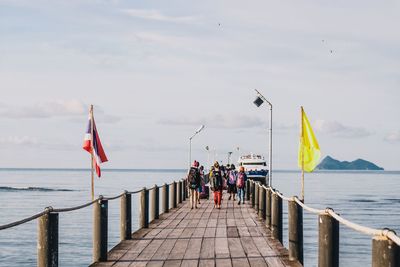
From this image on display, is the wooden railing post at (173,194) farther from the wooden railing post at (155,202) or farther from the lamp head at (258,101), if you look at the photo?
the wooden railing post at (155,202)

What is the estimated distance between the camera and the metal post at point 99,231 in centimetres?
1273

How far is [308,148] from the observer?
1577 centimetres

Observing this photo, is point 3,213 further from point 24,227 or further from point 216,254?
point 216,254

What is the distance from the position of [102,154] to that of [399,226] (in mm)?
38033

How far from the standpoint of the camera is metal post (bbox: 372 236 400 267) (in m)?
5.96

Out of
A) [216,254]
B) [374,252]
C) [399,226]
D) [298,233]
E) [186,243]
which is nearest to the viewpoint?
[374,252]

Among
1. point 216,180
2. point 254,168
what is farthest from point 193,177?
point 254,168

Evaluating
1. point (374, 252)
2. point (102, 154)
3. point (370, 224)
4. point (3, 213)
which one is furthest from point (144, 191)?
point (3, 213)

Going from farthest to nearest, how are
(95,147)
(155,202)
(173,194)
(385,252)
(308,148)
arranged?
(173,194) < (155,202) < (95,147) < (308,148) < (385,252)

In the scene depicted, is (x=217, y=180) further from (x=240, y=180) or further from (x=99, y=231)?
(x=99, y=231)

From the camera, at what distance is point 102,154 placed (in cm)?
1917

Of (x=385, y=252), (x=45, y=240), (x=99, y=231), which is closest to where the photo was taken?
(x=385, y=252)

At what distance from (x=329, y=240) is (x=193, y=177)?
59.9ft

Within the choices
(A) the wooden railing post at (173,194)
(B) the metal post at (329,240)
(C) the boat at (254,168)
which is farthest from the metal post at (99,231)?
(C) the boat at (254,168)
